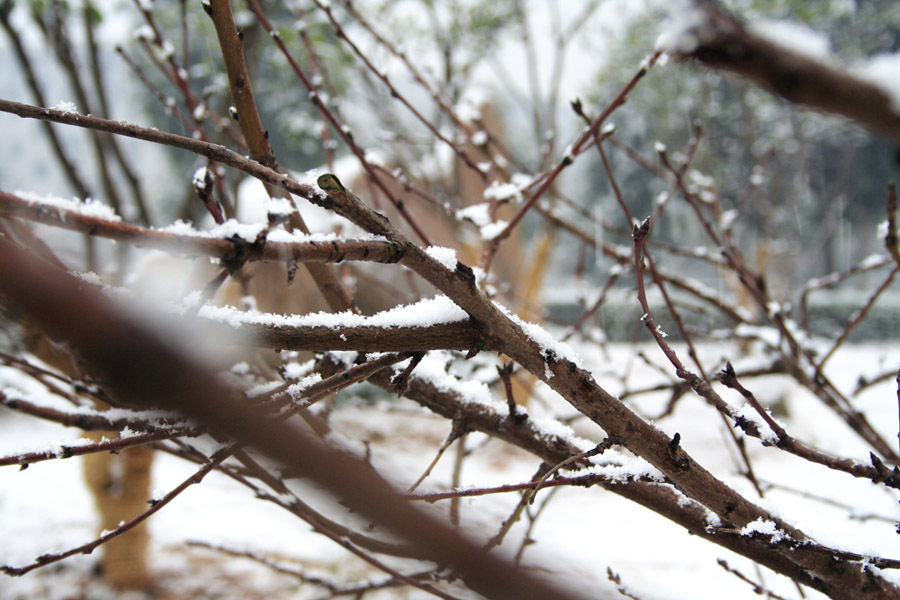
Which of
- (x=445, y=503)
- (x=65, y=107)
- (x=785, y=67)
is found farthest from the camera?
(x=445, y=503)

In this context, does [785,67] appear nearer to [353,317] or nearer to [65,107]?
[353,317]

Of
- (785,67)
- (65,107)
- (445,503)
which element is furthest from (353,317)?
(445,503)

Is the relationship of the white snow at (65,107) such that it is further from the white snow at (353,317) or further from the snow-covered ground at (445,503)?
the snow-covered ground at (445,503)

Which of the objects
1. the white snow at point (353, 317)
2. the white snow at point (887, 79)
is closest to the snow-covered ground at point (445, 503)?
the white snow at point (353, 317)

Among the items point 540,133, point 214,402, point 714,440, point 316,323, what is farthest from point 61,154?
point 714,440

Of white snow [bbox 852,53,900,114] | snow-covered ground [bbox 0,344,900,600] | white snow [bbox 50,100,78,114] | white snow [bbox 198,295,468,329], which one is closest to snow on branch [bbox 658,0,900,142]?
white snow [bbox 852,53,900,114]

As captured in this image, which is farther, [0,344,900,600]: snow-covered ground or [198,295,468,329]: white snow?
[0,344,900,600]: snow-covered ground

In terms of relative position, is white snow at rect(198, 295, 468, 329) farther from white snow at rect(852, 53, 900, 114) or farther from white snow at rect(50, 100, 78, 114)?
white snow at rect(852, 53, 900, 114)

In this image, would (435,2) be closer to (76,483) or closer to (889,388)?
(76,483)

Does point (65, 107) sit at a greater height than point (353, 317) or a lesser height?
greater

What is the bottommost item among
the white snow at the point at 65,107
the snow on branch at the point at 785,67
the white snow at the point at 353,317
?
the snow on branch at the point at 785,67

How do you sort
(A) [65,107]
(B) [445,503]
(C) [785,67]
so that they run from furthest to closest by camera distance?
1. (B) [445,503]
2. (A) [65,107]
3. (C) [785,67]

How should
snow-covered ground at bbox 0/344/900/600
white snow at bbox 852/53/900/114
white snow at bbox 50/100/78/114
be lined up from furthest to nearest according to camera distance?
snow-covered ground at bbox 0/344/900/600, white snow at bbox 50/100/78/114, white snow at bbox 852/53/900/114

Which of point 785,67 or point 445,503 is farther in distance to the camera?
point 445,503
